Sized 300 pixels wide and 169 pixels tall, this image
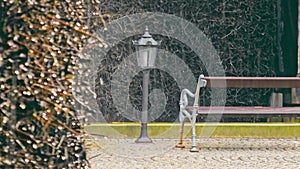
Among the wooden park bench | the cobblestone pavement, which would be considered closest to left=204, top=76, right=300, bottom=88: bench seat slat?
the wooden park bench

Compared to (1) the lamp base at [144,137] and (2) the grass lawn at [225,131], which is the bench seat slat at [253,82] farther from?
(2) the grass lawn at [225,131]

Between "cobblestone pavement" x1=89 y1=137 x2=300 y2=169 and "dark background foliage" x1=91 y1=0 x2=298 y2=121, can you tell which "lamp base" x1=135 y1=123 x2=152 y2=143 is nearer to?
"cobblestone pavement" x1=89 y1=137 x2=300 y2=169

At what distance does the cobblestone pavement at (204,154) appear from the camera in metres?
6.97

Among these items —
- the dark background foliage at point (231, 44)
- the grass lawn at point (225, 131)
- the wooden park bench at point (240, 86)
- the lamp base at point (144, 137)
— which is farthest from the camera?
the dark background foliage at point (231, 44)

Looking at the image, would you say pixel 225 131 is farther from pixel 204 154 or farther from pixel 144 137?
pixel 204 154

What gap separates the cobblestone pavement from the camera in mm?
6969

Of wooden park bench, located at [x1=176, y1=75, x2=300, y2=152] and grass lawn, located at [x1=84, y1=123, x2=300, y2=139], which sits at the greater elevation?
wooden park bench, located at [x1=176, y1=75, x2=300, y2=152]

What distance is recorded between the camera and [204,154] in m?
7.85

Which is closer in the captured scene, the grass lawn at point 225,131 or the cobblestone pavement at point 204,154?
the cobblestone pavement at point 204,154

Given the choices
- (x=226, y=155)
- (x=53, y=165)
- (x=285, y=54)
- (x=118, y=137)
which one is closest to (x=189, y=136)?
(x=118, y=137)

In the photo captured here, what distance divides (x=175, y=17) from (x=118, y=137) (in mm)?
2366

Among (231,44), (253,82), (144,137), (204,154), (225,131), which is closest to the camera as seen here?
(204,154)

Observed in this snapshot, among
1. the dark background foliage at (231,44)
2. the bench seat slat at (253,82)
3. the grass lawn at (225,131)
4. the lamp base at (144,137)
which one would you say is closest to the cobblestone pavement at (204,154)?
the lamp base at (144,137)

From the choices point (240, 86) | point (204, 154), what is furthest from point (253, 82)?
point (204, 154)
